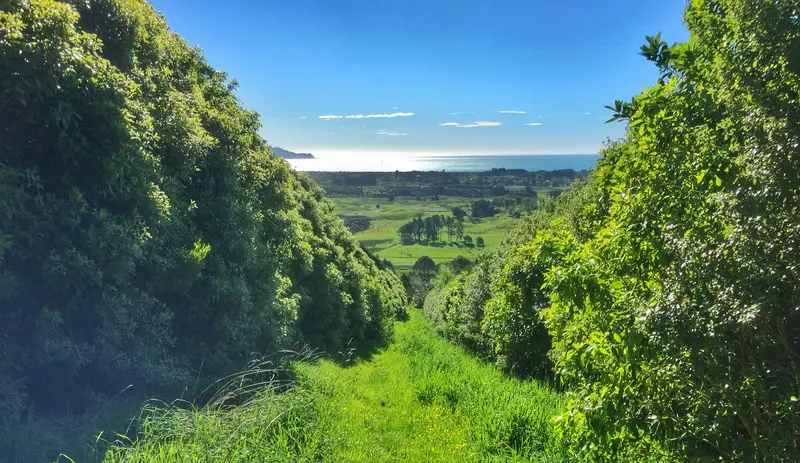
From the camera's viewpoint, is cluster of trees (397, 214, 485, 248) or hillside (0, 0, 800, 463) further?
cluster of trees (397, 214, 485, 248)

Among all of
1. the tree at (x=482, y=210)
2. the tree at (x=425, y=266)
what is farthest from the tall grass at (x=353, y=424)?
the tree at (x=482, y=210)

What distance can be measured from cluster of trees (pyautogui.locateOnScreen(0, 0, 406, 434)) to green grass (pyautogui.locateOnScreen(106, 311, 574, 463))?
5.13 feet

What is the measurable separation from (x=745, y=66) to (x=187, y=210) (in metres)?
9.42

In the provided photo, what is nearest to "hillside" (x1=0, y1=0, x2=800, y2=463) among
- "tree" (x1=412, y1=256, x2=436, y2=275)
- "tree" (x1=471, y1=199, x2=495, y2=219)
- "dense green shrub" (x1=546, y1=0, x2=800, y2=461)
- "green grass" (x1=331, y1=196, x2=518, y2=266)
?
"dense green shrub" (x1=546, y1=0, x2=800, y2=461)

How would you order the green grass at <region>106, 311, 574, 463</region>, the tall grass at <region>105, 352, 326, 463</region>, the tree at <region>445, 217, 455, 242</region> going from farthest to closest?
the tree at <region>445, 217, 455, 242</region>, the green grass at <region>106, 311, 574, 463</region>, the tall grass at <region>105, 352, 326, 463</region>

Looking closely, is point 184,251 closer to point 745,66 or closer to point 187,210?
point 187,210

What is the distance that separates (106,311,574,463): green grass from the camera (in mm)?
5000

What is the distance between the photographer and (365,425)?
787cm

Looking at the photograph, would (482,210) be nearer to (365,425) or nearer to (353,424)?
(365,425)

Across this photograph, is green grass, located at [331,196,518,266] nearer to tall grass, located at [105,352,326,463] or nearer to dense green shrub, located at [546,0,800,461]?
tall grass, located at [105,352,326,463]

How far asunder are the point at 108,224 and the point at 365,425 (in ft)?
18.3

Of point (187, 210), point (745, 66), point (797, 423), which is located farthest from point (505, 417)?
point (187, 210)

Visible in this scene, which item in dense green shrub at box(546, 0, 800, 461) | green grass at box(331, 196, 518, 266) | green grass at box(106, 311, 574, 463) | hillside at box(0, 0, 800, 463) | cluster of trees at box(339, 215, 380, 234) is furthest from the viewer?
cluster of trees at box(339, 215, 380, 234)

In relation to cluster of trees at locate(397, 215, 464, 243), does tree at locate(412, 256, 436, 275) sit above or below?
below
